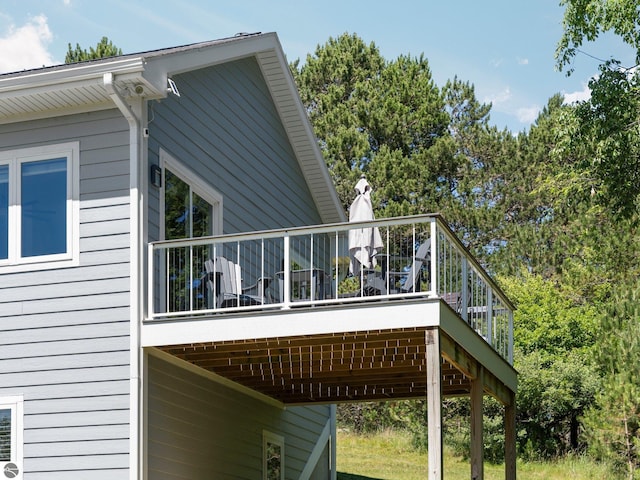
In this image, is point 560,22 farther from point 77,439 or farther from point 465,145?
point 465,145

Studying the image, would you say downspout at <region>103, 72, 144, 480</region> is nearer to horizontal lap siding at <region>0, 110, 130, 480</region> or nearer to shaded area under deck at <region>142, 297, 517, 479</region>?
horizontal lap siding at <region>0, 110, 130, 480</region>

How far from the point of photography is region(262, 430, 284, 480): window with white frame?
50.6 feet

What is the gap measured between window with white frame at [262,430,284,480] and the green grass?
19.8ft

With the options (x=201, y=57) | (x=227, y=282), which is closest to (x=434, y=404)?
(x=227, y=282)

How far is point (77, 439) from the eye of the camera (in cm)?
1129

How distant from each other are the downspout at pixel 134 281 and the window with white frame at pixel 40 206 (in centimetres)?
75

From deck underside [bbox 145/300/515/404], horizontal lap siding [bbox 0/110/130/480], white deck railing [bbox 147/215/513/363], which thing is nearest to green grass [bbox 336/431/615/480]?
deck underside [bbox 145/300/515/404]

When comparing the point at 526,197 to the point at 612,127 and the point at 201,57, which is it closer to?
the point at 612,127

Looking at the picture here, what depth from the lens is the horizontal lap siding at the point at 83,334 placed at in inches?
442

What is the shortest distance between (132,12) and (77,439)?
44147 mm

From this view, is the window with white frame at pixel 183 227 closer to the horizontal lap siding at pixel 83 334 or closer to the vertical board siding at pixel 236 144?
the vertical board siding at pixel 236 144

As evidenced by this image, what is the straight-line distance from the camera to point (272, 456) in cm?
1582

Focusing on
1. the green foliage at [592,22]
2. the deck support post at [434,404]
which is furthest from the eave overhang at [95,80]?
the green foliage at [592,22]

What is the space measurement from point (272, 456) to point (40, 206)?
235 inches
